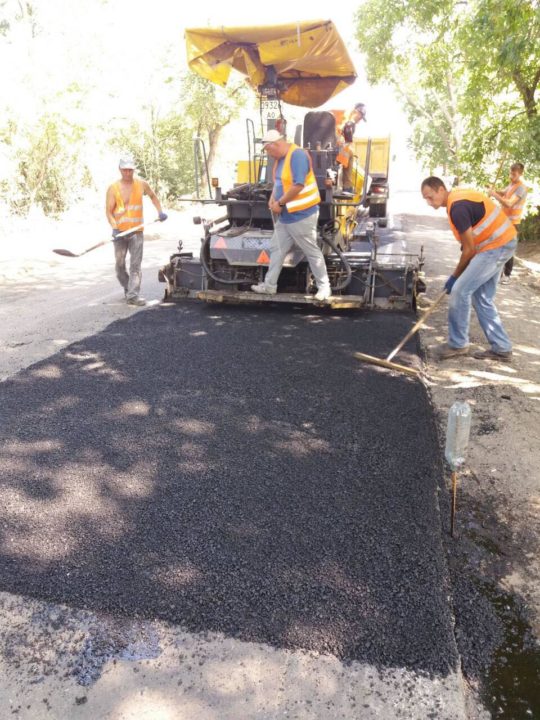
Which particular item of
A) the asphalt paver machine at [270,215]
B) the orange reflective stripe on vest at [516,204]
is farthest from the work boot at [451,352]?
the orange reflective stripe on vest at [516,204]

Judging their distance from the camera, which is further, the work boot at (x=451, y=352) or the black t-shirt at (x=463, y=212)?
the work boot at (x=451, y=352)

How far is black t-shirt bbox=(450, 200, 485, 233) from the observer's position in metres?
4.38

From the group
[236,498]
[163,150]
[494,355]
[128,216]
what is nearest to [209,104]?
[163,150]

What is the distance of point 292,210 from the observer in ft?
17.5

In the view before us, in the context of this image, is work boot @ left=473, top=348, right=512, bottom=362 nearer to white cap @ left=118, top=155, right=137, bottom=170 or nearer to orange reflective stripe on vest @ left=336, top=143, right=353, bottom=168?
orange reflective stripe on vest @ left=336, top=143, right=353, bottom=168

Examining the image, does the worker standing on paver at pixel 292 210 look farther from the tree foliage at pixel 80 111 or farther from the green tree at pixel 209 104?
the green tree at pixel 209 104

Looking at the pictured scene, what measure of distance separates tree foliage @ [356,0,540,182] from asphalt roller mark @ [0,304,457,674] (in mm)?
3972

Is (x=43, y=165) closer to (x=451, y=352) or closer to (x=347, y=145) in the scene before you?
(x=347, y=145)

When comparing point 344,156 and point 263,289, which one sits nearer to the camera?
point 263,289

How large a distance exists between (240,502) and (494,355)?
3156 mm

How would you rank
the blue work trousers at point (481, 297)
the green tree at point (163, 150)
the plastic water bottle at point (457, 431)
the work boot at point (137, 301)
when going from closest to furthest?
the plastic water bottle at point (457, 431)
the blue work trousers at point (481, 297)
the work boot at point (137, 301)
the green tree at point (163, 150)

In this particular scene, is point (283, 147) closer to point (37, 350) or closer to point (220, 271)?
point (220, 271)

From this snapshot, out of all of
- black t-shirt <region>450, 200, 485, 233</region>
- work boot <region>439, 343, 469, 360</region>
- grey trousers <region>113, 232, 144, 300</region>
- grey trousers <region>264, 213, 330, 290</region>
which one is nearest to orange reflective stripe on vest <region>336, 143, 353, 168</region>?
grey trousers <region>264, 213, 330, 290</region>

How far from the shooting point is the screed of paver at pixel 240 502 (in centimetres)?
203
